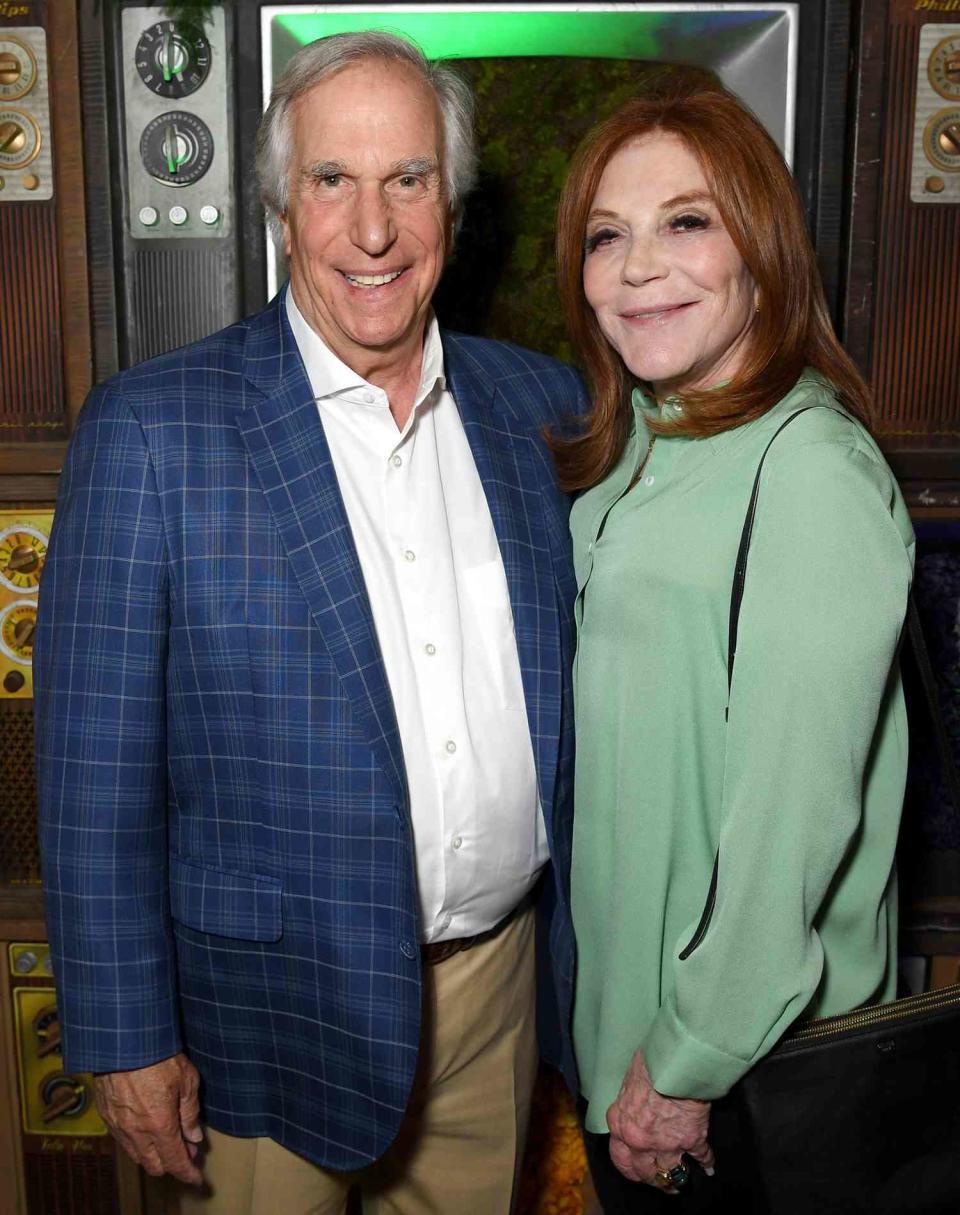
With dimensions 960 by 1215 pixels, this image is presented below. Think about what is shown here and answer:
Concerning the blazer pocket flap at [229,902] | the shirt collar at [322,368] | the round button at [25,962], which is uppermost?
the shirt collar at [322,368]

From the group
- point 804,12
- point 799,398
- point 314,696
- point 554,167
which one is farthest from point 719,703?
point 804,12

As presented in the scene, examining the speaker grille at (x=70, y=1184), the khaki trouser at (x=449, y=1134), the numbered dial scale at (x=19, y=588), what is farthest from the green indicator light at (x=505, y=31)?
the speaker grille at (x=70, y=1184)

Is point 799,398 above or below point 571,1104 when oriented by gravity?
above

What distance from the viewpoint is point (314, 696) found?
1384 mm

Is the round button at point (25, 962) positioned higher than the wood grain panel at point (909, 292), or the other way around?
the wood grain panel at point (909, 292)

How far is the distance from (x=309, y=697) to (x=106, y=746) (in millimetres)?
247

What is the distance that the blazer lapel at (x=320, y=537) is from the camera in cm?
138

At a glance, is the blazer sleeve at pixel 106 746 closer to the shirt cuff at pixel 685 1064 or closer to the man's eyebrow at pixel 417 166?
the man's eyebrow at pixel 417 166

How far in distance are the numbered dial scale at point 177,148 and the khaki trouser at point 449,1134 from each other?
4.46 ft

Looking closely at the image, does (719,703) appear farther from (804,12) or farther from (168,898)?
(804,12)

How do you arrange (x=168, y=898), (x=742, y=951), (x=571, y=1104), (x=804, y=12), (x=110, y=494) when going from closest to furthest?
(x=742, y=951) < (x=110, y=494) < (x=168, y=898) < (x=804, y=12) < (x=571, y=1104)

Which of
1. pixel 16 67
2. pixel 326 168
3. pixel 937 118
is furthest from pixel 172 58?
pixel 937 118

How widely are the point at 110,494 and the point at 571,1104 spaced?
1.62 meters

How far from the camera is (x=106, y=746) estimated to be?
137 centimetres
